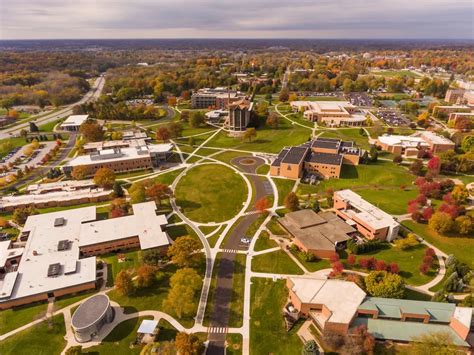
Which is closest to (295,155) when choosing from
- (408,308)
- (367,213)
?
(367,213)

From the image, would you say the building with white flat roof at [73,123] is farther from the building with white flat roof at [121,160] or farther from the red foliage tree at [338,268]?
the red foliage tree at [338,268]

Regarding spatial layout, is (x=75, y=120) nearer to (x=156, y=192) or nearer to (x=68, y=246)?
(x=156, y=192)

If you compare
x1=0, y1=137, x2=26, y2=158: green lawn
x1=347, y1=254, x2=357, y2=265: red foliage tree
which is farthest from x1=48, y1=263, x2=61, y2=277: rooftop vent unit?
x1=0, y1=137, x2=26, y2=158: green lawn

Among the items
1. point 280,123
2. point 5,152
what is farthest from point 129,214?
point 280,123

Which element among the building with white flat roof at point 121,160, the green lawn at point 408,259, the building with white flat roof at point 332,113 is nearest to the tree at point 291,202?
the green lawn at point 408,259

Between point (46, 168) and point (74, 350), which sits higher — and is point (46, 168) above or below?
above

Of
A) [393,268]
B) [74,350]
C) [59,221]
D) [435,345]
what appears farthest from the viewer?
[59,221]
